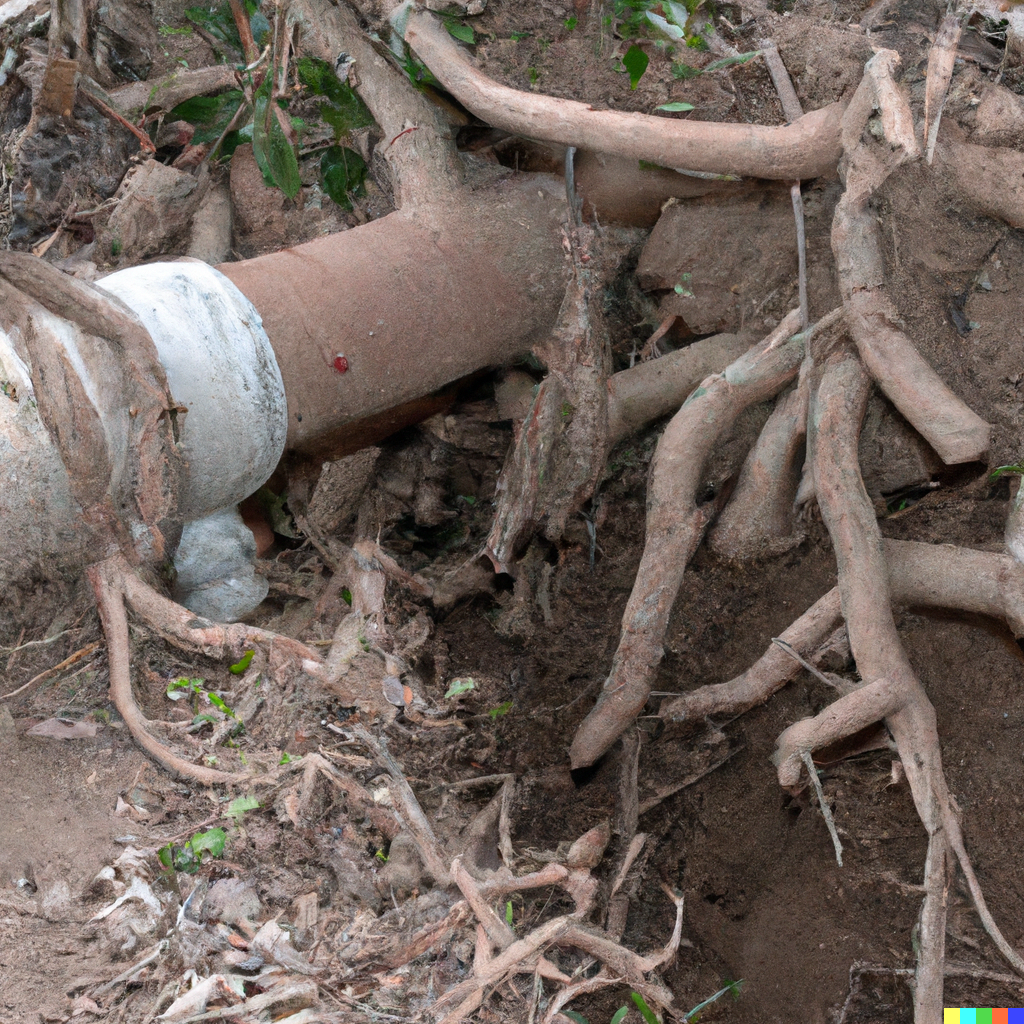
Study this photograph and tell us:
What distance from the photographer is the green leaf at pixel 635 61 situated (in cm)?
250

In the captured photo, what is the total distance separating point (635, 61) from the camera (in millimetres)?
2506

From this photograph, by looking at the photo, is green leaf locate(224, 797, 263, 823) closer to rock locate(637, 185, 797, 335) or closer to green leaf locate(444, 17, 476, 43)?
rock locate(637, 185, 797, 335)

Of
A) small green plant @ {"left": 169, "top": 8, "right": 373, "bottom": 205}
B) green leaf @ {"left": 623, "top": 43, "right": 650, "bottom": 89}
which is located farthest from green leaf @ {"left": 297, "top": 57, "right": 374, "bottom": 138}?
green leaf @ {"left": 623, "top": 43, "right": 650, "bottom": 89}

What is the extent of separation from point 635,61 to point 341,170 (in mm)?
1080

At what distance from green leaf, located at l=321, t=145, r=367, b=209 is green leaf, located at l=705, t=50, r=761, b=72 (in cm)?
117

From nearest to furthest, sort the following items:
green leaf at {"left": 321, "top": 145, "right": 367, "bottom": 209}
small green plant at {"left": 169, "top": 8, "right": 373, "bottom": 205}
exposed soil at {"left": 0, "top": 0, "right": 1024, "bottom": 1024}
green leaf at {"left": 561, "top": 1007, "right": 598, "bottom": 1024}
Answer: green leaf at {"left": 561, "top": 1007, "right": 598, "bottom": 1024} < exposed soil at {"left": 0, "top": 0, "right": 1024, "bottom": 1024} < small green plant at {"left": 169, "top": 8, "right": 373, "bottom": 205} < green leaf at {"left": 321, "top": 145, "right": 367, "bottom": 209}

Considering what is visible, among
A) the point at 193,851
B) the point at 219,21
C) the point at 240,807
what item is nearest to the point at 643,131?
the point at 219,21

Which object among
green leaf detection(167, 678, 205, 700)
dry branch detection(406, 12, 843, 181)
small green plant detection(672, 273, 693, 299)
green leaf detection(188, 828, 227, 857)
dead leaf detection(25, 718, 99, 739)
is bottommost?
green leaf detection(188, 828, 227, 857)

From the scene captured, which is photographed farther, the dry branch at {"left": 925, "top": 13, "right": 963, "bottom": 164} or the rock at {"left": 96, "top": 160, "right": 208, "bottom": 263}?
the rock at {"left": 96, "top": 160, "right": 208, "bottom": 263}

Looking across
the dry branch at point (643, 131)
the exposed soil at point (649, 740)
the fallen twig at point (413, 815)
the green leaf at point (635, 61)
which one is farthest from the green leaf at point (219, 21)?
the fallen twig at point (413, 815)

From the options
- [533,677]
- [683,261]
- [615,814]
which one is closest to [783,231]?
[683,261]

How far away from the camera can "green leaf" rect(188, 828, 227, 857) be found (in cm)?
182

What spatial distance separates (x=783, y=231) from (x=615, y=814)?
164cm

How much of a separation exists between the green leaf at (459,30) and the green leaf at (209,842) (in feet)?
7.41
